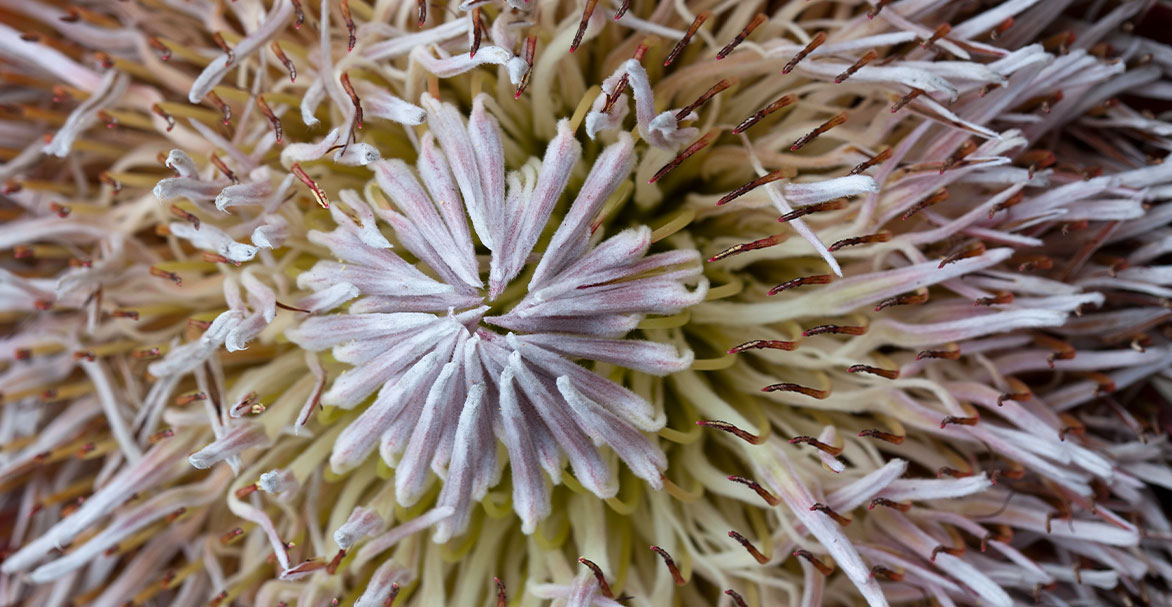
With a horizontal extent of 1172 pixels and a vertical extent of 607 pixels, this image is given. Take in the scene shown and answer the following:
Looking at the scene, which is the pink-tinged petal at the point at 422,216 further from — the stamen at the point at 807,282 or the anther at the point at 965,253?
the anther at the point at 965,253

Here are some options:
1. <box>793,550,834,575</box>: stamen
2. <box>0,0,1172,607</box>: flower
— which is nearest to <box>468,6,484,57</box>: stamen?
<box>0,0,1172,607</box>: flower

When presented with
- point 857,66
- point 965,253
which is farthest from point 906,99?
point 965,253

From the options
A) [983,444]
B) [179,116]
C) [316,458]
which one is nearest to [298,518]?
[316,458]

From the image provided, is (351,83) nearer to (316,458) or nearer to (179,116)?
(179,116)

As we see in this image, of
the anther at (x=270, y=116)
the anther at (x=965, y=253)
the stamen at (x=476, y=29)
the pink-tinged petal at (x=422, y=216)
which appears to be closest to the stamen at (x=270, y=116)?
the anther at (x=270, y=116)

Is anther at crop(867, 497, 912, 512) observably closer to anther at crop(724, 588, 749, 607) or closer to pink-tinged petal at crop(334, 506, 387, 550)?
anther at crop(724, 588, 749, 607)
